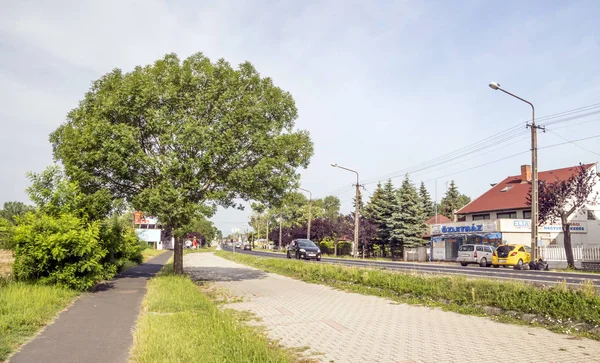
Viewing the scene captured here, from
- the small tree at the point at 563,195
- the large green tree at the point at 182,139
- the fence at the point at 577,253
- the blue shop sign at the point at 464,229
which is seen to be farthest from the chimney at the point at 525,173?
the large green tree at the point at 182,139

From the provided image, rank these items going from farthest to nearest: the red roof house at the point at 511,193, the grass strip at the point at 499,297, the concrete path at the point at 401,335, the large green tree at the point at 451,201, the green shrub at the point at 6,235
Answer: the large green tree at the point at 451,201 < the red roof house at the point at 511,193 < the green shrub at the point at 6,235 < the grass strip at the point at 499,297 < the concrete path at the point at 401,335

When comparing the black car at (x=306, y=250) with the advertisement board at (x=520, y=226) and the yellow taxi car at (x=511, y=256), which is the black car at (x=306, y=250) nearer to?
the yellow taxi car at (x=511, y=256)

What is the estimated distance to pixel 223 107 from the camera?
651 inches

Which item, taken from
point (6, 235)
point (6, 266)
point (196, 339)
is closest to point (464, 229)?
point (6, 266)

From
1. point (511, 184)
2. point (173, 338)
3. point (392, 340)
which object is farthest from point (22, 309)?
point (511, 184)

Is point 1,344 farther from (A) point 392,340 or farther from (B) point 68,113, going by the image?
(B) point 68,113

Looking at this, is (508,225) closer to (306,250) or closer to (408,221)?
(408,221)

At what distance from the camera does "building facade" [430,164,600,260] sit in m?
39.8

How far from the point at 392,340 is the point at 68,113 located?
54.0ft

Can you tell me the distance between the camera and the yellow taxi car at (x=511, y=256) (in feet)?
92.9

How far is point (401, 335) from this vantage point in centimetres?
793

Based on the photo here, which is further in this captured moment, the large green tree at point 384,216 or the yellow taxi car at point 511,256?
the large green tree at point 384,216

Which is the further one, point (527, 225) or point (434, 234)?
point (434, 234)

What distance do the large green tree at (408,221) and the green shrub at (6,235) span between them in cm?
3824
